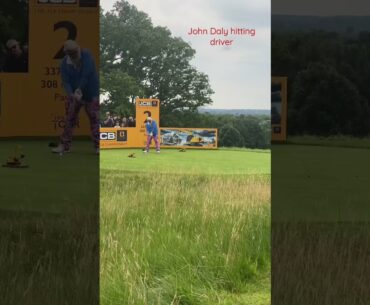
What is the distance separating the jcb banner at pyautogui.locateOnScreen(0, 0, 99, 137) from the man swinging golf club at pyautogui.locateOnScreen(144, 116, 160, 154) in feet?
1.32

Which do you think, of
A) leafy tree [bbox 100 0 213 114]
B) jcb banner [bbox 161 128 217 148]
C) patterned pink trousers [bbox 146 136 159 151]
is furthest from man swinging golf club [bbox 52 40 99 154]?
jcb banner [bbox 161 128 217 148]

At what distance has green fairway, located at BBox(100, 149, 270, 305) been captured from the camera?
3334mm

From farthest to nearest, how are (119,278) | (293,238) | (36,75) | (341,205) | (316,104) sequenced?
(316,104), (341,205), (293,238), (36,75), (119,278)

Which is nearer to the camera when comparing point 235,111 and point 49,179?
A: point 235,111

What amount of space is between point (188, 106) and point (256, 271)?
115cm

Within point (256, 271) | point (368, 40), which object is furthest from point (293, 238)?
point (368, 40)

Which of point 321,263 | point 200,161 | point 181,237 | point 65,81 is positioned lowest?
point 321,263

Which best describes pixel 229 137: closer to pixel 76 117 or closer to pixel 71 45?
pixel 76 117

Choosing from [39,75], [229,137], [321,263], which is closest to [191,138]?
[229,137]

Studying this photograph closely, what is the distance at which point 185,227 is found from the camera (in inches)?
135

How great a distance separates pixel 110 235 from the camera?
3.35 m

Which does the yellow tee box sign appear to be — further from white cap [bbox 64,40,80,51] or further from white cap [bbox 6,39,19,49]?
white cap [bbox 6,39,19,49]

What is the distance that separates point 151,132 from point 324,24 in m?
2.10

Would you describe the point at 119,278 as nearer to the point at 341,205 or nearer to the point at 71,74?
the point at 71,74
